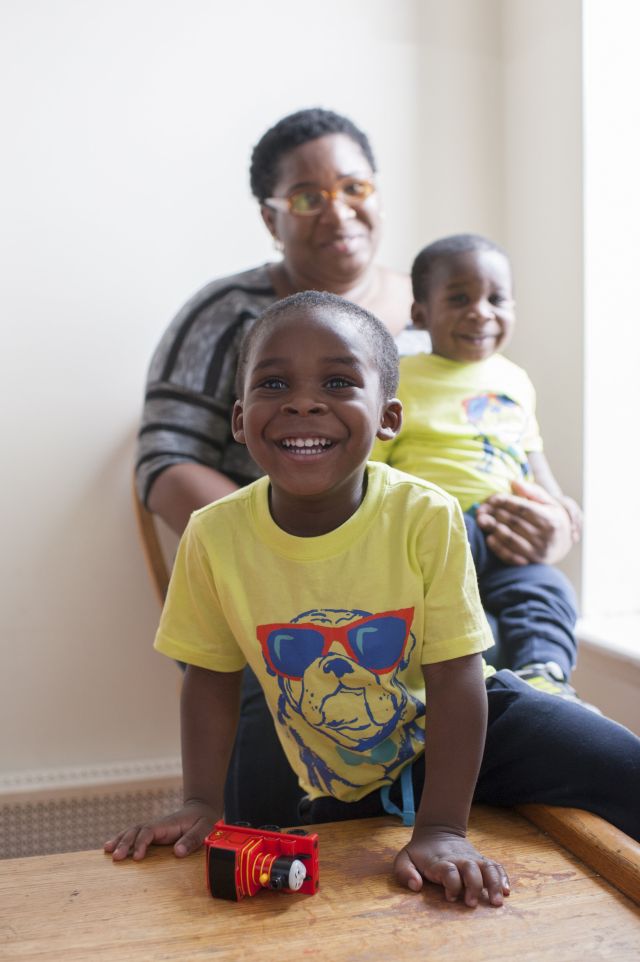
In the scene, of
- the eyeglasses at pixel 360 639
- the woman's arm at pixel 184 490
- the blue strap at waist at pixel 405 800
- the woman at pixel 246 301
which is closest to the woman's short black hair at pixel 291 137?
the woman at pixel 246 301

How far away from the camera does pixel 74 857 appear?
0.91 m

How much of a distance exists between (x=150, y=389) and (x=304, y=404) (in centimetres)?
74

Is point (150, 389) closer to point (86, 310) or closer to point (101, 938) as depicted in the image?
point (86, 310)

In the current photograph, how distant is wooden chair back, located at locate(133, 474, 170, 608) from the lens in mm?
1770

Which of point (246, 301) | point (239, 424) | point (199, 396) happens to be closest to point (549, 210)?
point (246, 301)

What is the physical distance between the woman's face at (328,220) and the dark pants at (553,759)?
909mm

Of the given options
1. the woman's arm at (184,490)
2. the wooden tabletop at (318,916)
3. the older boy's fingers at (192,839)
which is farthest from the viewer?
the woman's arm at (184,490)

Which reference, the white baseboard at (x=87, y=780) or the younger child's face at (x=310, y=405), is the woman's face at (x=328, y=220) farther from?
the white baseboard at (x=87, y=780)

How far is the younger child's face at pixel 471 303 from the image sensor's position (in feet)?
4.85

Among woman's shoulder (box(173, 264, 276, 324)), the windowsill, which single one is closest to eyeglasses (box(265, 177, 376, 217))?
woman's shoulder (box(173, 264, 276, 324))

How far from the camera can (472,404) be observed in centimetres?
151

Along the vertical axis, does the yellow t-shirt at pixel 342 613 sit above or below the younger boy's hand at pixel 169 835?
above

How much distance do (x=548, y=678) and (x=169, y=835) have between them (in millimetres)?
599

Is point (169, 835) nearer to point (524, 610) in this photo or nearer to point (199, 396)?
point (524, 610)
